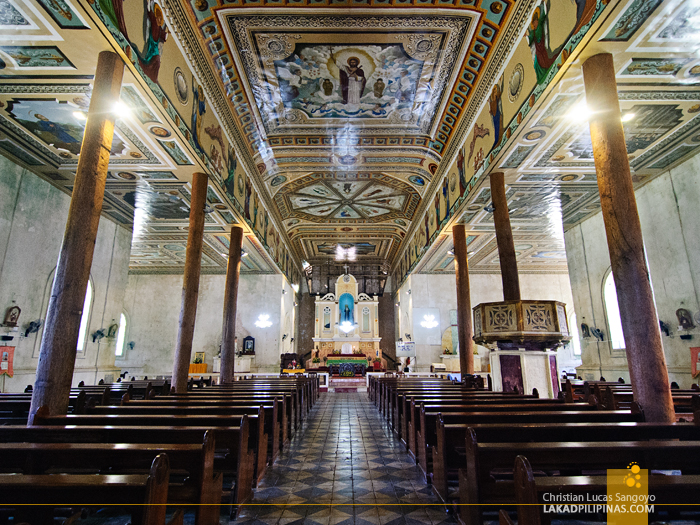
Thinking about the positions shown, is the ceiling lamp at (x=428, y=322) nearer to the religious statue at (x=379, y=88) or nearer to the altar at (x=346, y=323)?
the altar at (x=346, y=323)

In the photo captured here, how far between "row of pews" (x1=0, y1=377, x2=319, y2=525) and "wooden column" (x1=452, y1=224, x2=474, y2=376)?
305 inches

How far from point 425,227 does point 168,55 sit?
11194mm

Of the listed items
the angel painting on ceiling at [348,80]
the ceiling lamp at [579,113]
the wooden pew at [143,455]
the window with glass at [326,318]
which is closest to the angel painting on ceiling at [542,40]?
the ceiling lamp at [579,113]

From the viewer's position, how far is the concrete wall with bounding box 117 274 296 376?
1817 cm

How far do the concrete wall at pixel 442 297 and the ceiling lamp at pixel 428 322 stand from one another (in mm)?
143

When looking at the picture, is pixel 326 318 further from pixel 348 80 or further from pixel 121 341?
pixel 348 80

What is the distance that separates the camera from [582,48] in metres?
5.27

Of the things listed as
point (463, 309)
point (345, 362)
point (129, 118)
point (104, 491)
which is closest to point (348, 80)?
point (129, 118)

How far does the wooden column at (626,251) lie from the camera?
420cm

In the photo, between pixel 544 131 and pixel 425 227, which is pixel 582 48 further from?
pixel 425 227

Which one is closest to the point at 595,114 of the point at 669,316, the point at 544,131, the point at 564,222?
the point at 544,131

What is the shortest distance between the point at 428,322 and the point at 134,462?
54.4ft

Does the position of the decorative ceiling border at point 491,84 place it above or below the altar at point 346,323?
above

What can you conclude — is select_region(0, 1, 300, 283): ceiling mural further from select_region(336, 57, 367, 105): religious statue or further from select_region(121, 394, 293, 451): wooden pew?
select_region(121, 394, 293, 451): wooden pew
